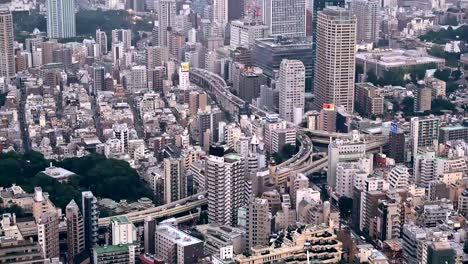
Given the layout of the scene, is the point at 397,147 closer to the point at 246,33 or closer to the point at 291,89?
the point at 291,89

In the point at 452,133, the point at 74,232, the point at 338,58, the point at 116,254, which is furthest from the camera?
the point at 338,58

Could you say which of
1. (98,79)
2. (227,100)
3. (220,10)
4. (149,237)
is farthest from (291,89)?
(220,10)

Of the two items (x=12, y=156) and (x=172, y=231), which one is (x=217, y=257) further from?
(x=12, y=156)

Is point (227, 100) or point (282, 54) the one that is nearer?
point (227, 100)

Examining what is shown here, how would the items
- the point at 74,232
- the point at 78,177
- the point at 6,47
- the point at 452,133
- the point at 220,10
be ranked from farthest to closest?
the point at 220,10 < the point at 6,47 < the point at 452,133 < the point at 78,177 < the point at 74,232

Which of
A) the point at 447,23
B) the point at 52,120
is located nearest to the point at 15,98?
the point at 52,120

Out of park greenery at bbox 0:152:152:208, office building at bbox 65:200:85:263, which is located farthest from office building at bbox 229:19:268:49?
office building at bbox 65:200:85:263

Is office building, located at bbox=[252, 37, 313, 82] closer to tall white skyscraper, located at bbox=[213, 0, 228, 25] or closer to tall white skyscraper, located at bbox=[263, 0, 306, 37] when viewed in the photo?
tall white skyscraper, located at bbox=[263, 0, 306, 37]

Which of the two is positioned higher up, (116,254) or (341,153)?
(341,153)
